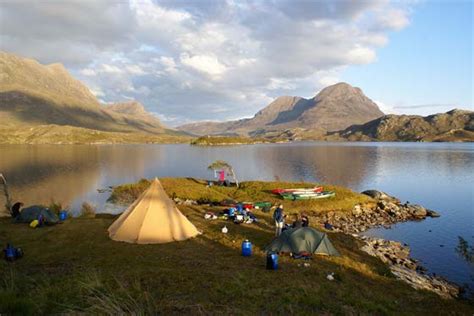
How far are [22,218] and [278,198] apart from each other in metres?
26.2

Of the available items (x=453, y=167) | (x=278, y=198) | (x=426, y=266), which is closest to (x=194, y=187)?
(x=278, y=198)

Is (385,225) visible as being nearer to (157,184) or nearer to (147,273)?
(157,184)

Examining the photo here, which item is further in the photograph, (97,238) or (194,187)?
(194,187)

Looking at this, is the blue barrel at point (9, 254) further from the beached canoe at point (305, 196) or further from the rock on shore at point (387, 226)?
the beached canoe at point (305, 196)

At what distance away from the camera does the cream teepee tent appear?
2173 cm

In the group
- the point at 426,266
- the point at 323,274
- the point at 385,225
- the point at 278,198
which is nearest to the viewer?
Result: the point at 323,274

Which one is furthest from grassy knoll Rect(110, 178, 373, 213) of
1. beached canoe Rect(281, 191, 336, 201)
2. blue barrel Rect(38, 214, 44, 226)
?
blue barrel Rect(38, 214, 44, 226)

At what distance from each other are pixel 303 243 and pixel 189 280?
7782 millimetres

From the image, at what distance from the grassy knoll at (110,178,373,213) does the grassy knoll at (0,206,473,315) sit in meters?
15.4

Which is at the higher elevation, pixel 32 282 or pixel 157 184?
pixel 157 184

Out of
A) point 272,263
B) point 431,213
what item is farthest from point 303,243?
point 431,213

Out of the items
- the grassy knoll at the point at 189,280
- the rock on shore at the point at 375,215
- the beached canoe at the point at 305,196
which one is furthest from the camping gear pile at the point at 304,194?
the grassy knoll at the point at 189,280

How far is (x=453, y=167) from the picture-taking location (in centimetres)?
9581

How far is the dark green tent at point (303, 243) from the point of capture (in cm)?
1986
